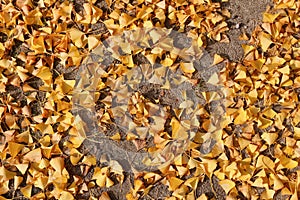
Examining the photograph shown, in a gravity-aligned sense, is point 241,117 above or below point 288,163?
above

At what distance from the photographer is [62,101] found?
1.81 m

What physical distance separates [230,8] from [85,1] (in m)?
0.54

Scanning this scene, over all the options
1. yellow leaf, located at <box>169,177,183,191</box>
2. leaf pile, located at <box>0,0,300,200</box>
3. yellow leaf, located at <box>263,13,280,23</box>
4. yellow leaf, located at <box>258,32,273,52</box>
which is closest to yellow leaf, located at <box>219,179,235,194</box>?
leaf pile, located at <box>0,0,300,200</box>

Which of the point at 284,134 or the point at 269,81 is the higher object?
the point at 269,81

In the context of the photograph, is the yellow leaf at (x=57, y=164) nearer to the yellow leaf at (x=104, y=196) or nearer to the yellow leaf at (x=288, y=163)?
the yellow leaf at (x=104, y=196)

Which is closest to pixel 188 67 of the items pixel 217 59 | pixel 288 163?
pixel 217 59

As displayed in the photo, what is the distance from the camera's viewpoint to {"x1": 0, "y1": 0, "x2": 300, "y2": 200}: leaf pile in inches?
68.9

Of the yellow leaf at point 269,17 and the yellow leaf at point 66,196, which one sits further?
the yellow leaf at point 269,17

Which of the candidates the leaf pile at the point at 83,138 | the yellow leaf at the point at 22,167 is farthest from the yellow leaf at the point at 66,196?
the yellow leaf at the point at 22,167

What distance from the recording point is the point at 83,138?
179 cm

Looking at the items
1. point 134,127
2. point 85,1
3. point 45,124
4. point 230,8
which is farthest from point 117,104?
point 230,8

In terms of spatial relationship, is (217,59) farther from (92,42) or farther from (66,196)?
(66,196)

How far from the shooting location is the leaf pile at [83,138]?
175 centimetres

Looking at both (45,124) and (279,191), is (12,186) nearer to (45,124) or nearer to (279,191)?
(45,124)
